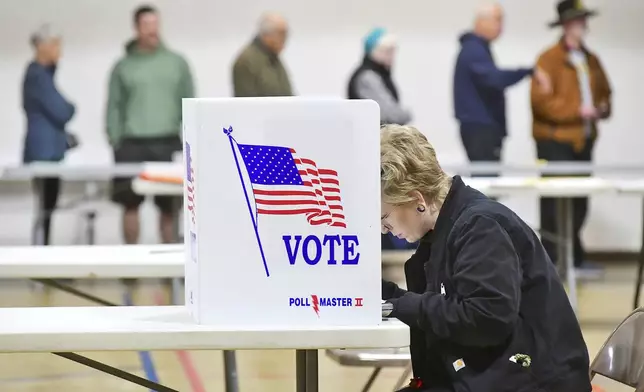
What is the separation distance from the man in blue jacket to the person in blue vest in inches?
108

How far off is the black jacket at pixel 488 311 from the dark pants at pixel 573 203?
216 inches

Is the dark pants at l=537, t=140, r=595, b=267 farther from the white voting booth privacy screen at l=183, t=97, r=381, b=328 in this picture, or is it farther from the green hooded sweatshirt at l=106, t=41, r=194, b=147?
the white voting booth privacy screen at l=183, t=97, r=381, b=328

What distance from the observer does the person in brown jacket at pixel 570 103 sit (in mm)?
7305

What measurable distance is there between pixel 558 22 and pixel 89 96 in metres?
3.34

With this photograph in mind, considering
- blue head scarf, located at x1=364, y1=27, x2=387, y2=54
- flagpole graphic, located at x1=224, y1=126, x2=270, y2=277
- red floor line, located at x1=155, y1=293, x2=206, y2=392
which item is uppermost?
blue head scarf, located at x1=364, y1=27, x2=387, y2=54

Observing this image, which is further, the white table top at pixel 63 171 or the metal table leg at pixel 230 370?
the white table top at pixel 63 171

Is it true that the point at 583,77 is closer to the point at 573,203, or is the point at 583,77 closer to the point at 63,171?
the point at 573,203

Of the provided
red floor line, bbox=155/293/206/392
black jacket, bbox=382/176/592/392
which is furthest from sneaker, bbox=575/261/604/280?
black jacket, bbox=382/176/592/392

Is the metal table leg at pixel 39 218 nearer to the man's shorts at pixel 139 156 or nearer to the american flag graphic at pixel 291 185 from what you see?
the man's shorts at pixel 139 156

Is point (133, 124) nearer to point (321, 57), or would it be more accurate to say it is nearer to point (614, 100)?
point (321, 57)

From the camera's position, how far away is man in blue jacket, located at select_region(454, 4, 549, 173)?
24.1ft

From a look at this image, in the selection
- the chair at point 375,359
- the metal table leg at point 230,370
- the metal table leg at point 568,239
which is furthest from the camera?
the metal table leg at point 568,239

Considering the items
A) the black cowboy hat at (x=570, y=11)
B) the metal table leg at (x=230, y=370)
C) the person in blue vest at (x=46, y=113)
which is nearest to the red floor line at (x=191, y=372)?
the metal table leg at (x=230, y=370)

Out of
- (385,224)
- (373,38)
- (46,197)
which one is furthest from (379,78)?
(385,224)
